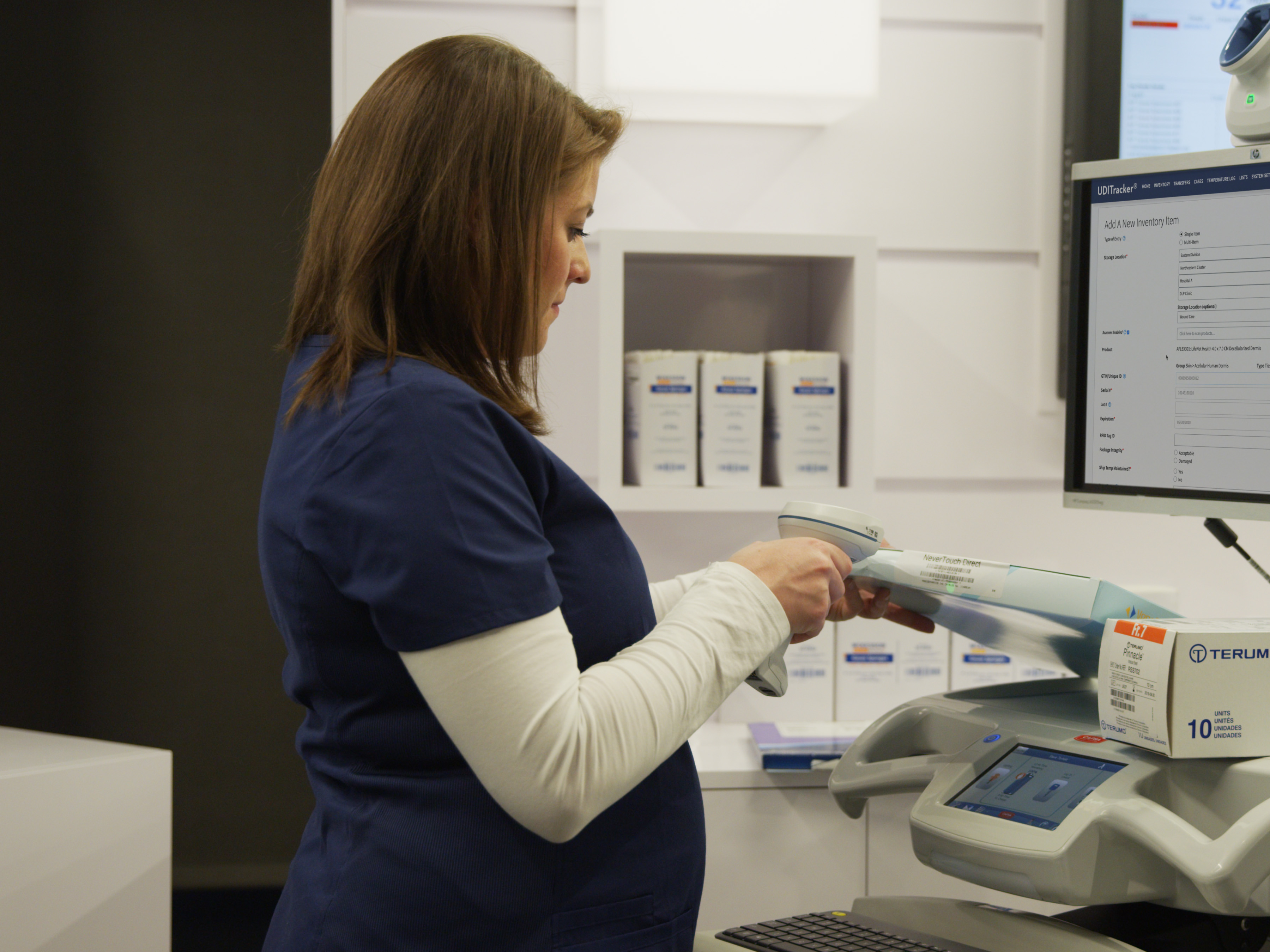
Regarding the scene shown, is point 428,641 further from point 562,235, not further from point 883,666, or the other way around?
point 883,666

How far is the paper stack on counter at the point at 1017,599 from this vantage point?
102 centimetres

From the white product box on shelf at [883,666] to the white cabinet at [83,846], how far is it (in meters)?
1.16

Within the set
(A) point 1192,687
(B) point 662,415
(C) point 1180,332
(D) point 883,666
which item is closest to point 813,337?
(B) point 662,415

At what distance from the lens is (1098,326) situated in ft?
4.24

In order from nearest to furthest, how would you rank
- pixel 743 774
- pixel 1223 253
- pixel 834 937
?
1. pixel 834 937
2. pixel 1223 253
3. pixel 743 774

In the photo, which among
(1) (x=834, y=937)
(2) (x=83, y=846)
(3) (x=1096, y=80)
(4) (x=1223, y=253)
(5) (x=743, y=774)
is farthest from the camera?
(3) (x=1096, y=80)

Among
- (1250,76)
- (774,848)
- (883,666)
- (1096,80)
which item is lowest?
(774,848)

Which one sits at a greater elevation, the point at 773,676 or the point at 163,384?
the point at 163,384

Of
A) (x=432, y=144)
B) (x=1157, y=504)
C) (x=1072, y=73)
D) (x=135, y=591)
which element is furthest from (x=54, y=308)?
(x=1072, y=73)

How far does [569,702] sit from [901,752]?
0.66 meters

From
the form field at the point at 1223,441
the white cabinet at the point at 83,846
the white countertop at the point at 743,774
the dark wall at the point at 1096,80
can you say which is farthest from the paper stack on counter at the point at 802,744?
the dark wall at the point at 1096,80

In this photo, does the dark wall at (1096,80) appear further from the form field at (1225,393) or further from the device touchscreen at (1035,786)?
the device touchscreen at (1035,786)

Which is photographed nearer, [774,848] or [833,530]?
[833,530]

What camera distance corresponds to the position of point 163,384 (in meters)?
1.89
